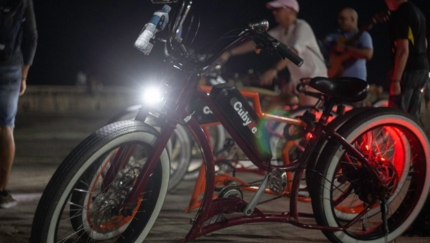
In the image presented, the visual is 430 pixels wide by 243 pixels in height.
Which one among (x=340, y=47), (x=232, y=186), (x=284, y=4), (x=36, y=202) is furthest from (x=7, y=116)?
(x=340, y=47)

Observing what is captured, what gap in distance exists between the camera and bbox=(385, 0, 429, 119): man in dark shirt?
17.6 feet

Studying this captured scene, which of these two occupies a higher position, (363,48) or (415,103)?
(363,48)

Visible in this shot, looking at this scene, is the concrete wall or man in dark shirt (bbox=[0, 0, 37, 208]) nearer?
man in dark shirt (bbox=[0, 0, 37, 208])

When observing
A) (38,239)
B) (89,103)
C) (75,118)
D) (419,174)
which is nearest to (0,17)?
(38,239)

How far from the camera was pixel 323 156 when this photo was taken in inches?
159

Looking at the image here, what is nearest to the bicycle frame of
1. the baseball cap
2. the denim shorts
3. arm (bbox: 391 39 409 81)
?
arm (bbox: 391 39 409 81)

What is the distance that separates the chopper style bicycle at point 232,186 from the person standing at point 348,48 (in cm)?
262

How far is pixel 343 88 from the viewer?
4109 mm

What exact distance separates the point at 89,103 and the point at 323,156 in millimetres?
13730

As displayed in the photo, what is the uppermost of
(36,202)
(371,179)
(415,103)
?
(415,103)

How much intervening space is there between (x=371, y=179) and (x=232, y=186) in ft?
3.07

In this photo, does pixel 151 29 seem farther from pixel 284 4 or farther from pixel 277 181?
pixel 284 4

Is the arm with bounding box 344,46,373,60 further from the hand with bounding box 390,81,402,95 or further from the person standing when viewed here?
the hand with bounding box 390,81,402,95

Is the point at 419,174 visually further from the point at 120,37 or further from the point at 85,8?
the point at 85,8
